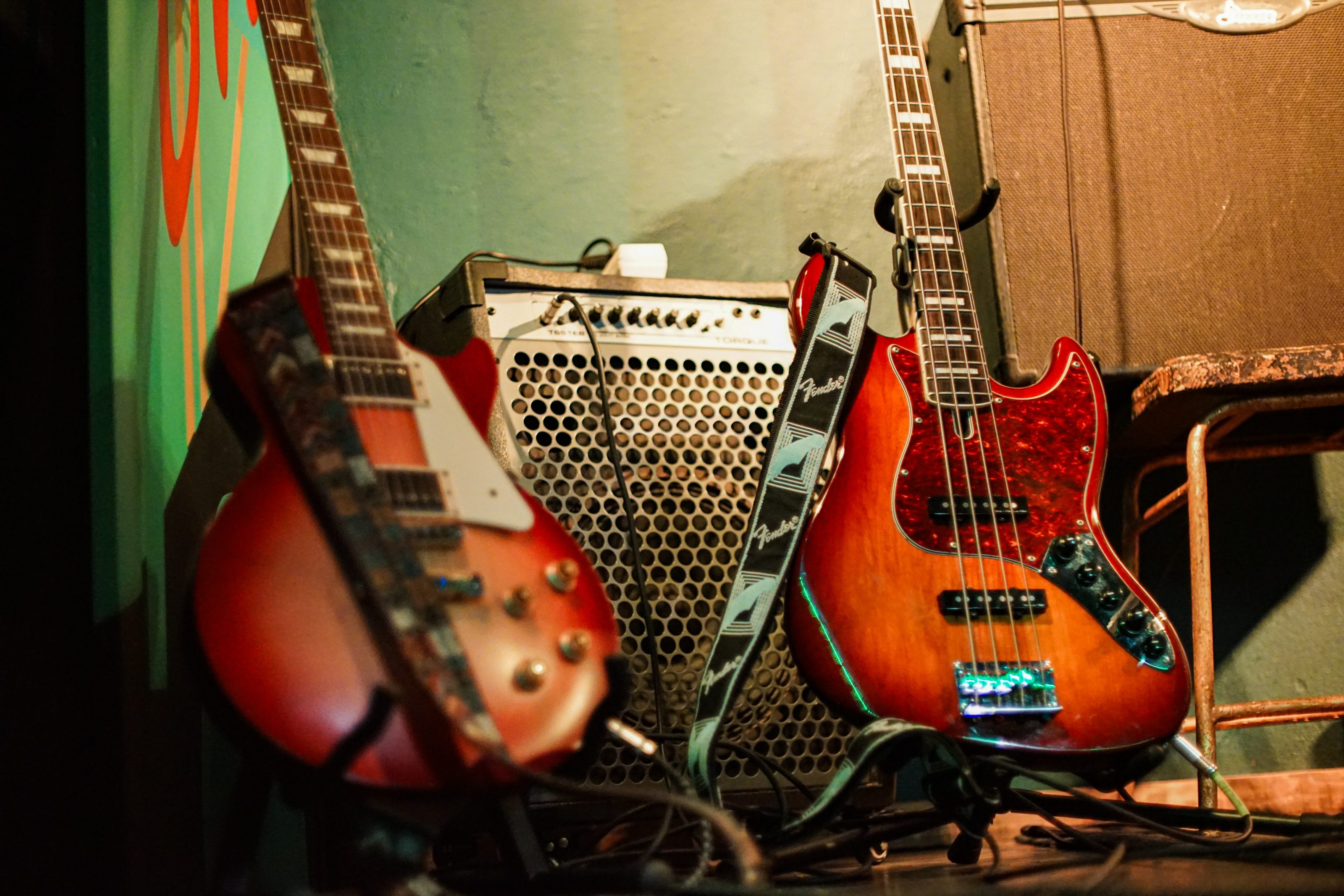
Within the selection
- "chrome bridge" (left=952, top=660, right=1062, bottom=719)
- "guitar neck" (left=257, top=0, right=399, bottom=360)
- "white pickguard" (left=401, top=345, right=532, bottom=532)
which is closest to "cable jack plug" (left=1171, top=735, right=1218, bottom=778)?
"chrome bridge" (left=952, top=660, right=1062, bottom=719)

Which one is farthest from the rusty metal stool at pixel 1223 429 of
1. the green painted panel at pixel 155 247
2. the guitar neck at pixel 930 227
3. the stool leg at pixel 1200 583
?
the green painted panel at pixel 155 247

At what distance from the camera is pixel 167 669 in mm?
1062

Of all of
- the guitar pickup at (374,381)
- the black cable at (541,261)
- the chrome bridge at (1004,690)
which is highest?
the black cable at (541,261)

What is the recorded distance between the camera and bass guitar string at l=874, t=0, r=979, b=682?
1004 mm

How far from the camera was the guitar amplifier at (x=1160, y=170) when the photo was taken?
1497 mm

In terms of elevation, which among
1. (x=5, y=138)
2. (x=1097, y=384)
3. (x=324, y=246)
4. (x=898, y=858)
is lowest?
(x=898, y=858)

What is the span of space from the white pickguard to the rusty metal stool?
0.83m

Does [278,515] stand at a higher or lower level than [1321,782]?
higher

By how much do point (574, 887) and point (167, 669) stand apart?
548 millimetres

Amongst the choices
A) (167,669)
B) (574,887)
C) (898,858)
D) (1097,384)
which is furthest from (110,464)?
(1097,384)

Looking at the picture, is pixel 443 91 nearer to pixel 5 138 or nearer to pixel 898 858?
pixel 5 138

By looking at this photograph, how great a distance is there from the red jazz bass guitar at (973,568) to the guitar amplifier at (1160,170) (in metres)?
0.35

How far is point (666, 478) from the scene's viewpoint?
4.14 feet

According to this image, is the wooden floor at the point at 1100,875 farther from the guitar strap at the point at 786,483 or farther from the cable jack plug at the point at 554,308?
the cable jack plug at the point at 554,308
